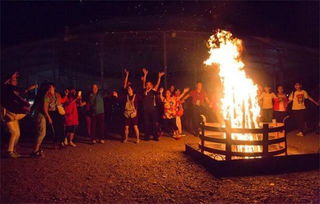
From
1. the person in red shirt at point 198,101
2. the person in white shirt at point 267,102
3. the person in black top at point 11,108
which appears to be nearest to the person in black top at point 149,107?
the person in red shirt at point 198,101

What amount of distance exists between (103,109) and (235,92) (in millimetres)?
4485

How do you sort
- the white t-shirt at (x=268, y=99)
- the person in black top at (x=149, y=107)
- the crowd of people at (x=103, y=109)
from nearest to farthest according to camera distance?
the crowd of people at (x=103, y=109) < the person in black top at (x=149, y=107) < the white t-shirt at (x=268, y=99)

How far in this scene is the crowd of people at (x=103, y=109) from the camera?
752 cm

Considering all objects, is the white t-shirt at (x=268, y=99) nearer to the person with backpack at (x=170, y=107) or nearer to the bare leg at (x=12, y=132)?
the person with backpack at (x=170, y=107)

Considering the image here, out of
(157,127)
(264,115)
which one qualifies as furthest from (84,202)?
(264,115)

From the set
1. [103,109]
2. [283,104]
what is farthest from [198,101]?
[103,109]

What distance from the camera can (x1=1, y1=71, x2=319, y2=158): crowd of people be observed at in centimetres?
752

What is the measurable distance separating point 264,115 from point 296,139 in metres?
1.95

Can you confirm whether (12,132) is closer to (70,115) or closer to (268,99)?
(70,115)

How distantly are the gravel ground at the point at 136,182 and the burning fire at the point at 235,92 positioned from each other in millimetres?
1795

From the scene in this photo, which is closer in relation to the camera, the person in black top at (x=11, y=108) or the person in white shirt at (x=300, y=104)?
the person in black top at (x=11, y=108)

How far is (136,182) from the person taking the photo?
544cm

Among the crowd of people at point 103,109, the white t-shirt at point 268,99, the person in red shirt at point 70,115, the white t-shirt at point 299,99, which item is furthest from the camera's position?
the white t-shirt at point 268,99

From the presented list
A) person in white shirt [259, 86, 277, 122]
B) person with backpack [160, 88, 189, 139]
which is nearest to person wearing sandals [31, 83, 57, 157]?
person with backpack [160, 88, 189, 139]
